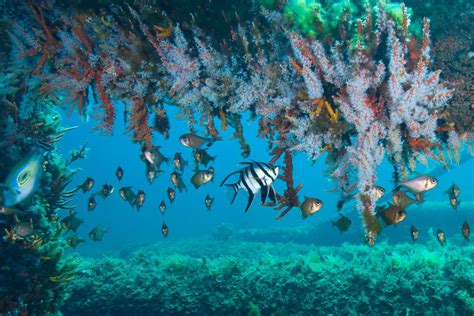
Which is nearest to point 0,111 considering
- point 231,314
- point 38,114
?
point 38,114

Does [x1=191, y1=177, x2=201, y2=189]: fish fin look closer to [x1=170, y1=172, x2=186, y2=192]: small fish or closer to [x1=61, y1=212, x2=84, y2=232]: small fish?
[x1=170, y1=172, x2=186, y2=192]: small fish

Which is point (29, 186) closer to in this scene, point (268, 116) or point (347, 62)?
point (268, 116)

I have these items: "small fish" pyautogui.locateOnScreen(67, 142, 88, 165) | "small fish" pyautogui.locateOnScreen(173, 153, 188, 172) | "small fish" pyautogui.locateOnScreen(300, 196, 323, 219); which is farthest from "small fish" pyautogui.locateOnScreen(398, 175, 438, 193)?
"small fish" pyautogui.locateOnScreen(67, 142, 88, 165)

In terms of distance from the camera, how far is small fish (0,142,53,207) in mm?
3328

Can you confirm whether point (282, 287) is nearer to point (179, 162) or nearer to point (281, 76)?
point (179, 162)

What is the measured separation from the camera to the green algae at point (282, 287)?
227 inches

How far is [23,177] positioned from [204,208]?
94.8 metres

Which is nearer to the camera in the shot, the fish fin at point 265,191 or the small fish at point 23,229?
the fish fin at point 265,191

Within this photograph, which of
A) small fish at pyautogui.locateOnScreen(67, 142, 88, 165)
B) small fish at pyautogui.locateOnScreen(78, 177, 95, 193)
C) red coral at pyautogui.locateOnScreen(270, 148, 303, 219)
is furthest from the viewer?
small fish at pyautogui.locateOnScreen(67, 142, 88, 165)

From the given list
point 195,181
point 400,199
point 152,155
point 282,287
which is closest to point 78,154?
point 152,155

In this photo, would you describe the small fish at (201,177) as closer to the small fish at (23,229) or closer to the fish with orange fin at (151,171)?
the fish with orange fin at (151,171)

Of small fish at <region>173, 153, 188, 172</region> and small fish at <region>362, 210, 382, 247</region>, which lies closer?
small fish at <region>362, 210, 382, 247</region>

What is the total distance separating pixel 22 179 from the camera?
338cm

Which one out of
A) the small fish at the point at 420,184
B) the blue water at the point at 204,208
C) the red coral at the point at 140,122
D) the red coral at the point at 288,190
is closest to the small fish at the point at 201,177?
the blue water at the point at 204,208
